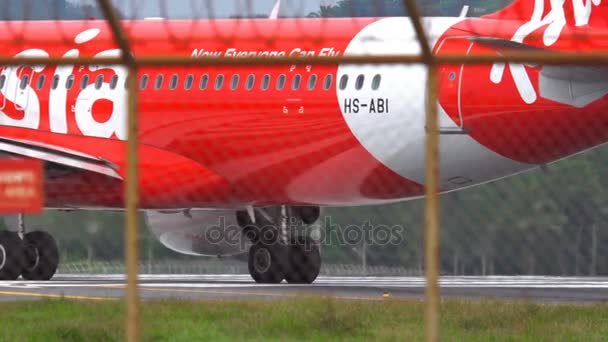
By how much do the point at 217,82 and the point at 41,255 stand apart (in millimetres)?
4181

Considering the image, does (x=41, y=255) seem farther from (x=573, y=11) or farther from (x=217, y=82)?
(x=573, y=11)

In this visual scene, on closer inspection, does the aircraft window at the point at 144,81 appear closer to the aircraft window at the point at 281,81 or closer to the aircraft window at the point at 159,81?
the aircraft window at the point at 159,81

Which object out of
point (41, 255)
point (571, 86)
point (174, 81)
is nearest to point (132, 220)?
point (571, 86)

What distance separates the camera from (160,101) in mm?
23656

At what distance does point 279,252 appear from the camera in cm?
2420

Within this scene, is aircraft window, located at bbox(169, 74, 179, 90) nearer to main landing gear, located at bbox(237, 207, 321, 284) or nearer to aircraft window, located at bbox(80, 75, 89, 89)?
aircraft window, located at bbox(80, 75, 89, 89)

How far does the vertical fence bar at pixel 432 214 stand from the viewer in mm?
8711

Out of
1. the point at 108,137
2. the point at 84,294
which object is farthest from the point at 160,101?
the point at 84,294

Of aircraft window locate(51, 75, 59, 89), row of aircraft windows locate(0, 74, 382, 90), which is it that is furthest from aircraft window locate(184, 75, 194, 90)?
aircraft window locate(51, 75, 59, 89)

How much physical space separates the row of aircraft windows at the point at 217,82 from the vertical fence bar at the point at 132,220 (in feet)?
42.0

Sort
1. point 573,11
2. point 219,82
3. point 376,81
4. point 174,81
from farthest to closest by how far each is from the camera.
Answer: point 174,81, point 219,82, point 376,81, point 573,11

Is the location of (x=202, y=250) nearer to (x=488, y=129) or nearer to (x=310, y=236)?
(x=310, y=236)

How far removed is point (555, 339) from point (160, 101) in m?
12.0

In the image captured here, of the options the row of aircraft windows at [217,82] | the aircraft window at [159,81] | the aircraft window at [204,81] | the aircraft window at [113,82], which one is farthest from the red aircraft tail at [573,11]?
the aircraft window at [113,82]
